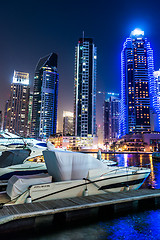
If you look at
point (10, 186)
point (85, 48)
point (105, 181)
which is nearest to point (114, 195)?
point (105, 181)

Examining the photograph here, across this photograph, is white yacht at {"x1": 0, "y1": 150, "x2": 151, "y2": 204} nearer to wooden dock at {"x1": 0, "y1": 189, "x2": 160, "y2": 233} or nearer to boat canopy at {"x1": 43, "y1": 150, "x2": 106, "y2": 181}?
boat canopy at {"x1": 43, "y1": 150, "x2": 106, "y2": 181}

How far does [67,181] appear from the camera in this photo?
914 centimetres

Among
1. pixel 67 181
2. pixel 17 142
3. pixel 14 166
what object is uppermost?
pixel 17 142

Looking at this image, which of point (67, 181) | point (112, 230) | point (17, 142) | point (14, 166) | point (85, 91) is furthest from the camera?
point (85, 91)

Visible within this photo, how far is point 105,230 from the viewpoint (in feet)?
25.0

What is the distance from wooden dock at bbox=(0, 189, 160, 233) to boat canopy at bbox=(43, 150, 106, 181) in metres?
1.24

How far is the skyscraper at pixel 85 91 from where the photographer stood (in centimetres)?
13662

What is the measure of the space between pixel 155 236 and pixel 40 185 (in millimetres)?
5731

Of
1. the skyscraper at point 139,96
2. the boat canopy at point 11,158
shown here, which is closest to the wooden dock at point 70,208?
the boat canopy at point 11,158

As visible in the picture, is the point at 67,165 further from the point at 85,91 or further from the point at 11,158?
the point at 85,91

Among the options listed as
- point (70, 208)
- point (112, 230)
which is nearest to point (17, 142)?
point (70, 208)

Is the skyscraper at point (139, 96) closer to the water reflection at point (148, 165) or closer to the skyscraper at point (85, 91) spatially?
the skyscraper at point (85, 91)

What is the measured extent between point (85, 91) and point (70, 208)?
134018 mm

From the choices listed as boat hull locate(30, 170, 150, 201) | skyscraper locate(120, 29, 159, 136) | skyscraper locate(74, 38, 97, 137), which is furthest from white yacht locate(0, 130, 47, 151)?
skyscraper locate(120, 29, 159, 136)
